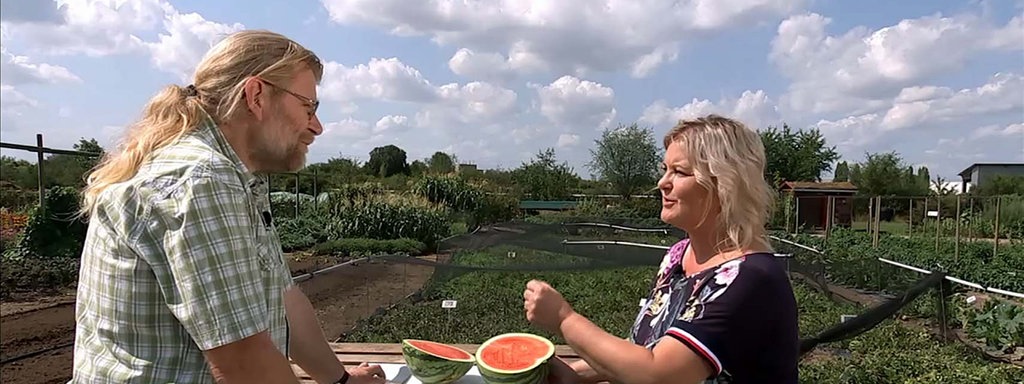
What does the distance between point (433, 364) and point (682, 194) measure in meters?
0.87

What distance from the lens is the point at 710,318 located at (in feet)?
5.35

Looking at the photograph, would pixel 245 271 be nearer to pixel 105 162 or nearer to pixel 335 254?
pixel 105 162

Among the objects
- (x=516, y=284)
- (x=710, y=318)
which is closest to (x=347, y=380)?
(x=710, y=318)

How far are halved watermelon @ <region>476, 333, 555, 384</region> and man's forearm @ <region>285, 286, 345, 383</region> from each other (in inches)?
16.8

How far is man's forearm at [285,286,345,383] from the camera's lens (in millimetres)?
1937

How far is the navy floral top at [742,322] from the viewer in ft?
5.34

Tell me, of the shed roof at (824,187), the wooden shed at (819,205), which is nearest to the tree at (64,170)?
the wooden shed at (819,205)

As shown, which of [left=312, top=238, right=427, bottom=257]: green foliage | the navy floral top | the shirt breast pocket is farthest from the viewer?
[left=312, top=238, right=427, bottom=257]: green foliage

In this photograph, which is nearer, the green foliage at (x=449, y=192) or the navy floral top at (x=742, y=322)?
the navy floral top at (x=742, y=322)

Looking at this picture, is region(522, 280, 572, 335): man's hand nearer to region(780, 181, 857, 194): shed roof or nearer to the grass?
the grass

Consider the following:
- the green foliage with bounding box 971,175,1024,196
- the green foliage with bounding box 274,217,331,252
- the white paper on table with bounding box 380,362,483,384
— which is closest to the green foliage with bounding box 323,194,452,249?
the green foliage with bounding box 274,217,331,252

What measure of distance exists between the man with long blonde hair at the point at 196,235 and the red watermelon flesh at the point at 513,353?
79cm

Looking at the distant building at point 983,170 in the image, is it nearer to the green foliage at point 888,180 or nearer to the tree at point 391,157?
the green foliage at point 888,180

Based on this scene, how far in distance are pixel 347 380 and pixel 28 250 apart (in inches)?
376
